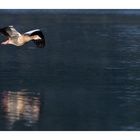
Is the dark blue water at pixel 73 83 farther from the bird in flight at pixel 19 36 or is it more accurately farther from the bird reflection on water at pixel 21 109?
the bird in flight at pixel 19 36

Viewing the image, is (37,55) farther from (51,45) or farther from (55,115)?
(55,115)

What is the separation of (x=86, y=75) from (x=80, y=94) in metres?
2.31

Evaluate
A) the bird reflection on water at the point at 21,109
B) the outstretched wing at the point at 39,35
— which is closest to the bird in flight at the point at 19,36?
the outstretched wing at the point at 39,35

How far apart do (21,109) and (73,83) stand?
2.90m

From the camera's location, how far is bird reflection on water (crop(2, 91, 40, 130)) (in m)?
9.44

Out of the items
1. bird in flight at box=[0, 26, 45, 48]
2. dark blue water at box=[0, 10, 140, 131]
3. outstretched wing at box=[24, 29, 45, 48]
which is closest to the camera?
bird in flight at box=[0, 26, 45, 48]

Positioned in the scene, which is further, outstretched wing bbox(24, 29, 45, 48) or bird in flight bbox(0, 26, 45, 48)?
outstretched wing bbox(24, 29, 45, 48)

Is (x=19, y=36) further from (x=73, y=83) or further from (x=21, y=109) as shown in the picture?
(x=73, y=83)

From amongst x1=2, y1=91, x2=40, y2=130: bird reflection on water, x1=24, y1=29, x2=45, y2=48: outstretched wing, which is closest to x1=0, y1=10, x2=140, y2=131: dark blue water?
x1=2, y1=91, x2=40, y2=130: bird reflection on water

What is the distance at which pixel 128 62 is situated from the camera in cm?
1602

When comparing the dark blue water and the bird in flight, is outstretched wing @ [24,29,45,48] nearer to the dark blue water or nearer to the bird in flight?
the bird in flight

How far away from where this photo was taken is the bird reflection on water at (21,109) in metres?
9.44

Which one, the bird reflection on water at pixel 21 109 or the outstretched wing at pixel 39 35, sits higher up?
the outstretched wing at pixel 39 35

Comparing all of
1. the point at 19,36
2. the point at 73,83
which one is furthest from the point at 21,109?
the point at 73,83
